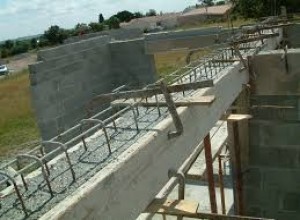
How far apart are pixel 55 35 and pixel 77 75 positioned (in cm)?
5724

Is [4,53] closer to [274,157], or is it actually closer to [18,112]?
[18,112]

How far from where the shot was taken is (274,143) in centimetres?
938

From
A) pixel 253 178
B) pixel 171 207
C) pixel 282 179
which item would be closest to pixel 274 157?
Result: pixel 282 179

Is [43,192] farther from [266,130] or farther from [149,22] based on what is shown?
[149,22]

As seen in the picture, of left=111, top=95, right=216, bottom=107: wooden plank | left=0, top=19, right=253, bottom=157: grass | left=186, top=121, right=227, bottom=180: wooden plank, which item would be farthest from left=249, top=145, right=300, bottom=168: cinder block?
left=0, top=19, right=253, bottom=157: grass

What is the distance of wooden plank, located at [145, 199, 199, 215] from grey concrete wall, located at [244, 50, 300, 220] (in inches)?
193

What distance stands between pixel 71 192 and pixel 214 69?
4.98 m

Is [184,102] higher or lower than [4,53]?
higher

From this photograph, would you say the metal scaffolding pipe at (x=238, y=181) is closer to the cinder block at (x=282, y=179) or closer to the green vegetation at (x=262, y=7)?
the cinder block at (x=282, y=179)

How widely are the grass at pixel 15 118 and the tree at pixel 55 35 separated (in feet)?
97.5

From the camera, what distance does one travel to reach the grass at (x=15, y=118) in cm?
1961

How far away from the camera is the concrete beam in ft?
11.8

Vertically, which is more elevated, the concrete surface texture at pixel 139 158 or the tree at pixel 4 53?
the concrete surface texture at pixel 139 158

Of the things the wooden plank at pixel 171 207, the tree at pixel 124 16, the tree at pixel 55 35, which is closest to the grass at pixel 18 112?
the wooden plank at pixel 171 207
